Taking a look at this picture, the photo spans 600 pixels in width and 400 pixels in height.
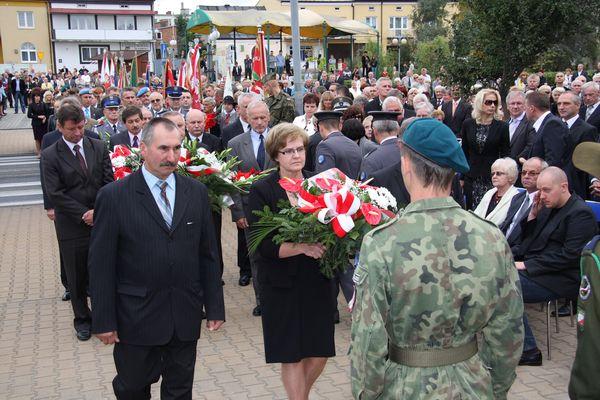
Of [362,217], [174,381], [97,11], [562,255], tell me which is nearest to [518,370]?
[562,255]

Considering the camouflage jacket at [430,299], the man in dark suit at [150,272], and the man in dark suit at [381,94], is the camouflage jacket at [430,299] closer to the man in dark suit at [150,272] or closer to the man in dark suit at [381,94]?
the man in dark suit at [150,272]

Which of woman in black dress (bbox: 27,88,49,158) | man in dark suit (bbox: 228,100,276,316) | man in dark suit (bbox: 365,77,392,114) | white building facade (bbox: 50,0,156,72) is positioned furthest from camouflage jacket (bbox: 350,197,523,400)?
white building facade (bbox: 50,0,156,72)

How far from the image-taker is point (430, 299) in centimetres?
268

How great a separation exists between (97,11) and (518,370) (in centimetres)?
8140

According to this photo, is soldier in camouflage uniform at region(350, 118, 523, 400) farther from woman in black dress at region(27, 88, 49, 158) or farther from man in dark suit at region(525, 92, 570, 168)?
woman in black dress at region(27, 88, 49, 158)

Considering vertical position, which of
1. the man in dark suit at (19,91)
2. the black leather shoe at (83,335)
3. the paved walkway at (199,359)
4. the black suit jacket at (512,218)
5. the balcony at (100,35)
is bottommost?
the paved walkway at (199,359)

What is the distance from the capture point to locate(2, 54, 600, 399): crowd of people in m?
2.72

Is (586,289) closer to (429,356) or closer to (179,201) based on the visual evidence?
(429,356)

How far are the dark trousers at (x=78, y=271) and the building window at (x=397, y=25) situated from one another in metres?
82.3

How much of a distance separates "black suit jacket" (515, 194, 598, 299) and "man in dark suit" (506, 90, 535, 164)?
311 cm

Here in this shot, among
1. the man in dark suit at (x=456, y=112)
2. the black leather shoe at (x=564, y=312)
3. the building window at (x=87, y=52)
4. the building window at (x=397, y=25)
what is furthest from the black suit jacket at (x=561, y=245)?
the building window at (x=397, y=25)

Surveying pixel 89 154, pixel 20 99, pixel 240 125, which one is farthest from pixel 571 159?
pixel 20 99

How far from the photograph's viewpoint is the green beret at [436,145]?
→ 9.14ft

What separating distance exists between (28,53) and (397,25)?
143 ft
